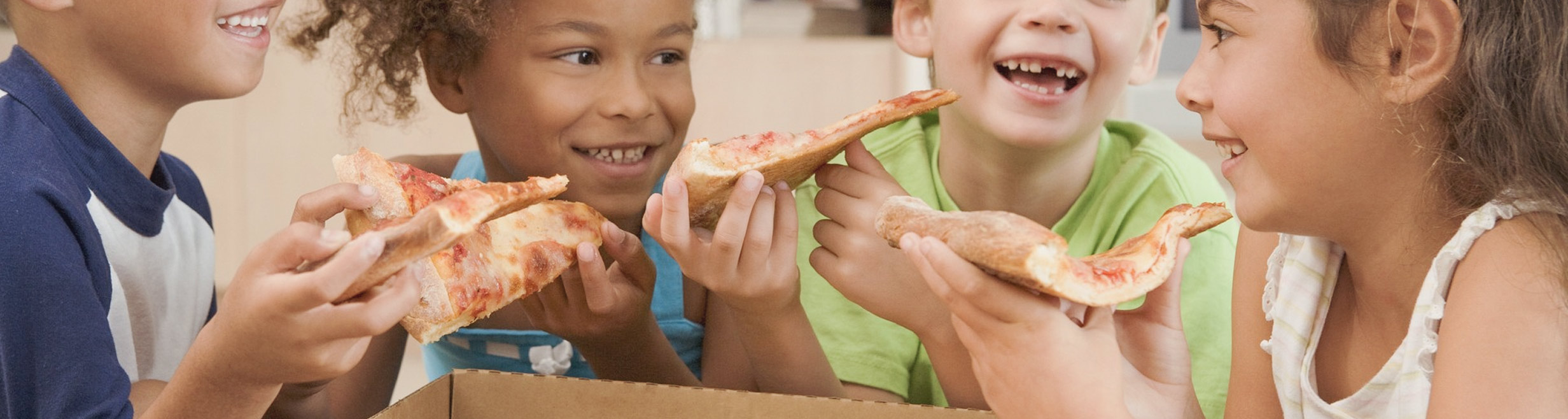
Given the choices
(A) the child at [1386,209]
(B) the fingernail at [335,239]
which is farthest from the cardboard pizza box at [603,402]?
(B) the fingernail at [335,239]

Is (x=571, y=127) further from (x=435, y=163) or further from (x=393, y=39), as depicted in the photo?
(x=435, y=163)

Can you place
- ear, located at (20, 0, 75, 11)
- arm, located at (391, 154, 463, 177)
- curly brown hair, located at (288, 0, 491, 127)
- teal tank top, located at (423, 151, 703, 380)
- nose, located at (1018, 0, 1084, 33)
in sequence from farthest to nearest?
arm, located at (391, 154, 463, 177) → teal tank top, located at (423, 151, 703, 380) → curly brown hair, located at (288, 0, 491, 127) → nose, located at (1018, 0, 1084, 33) → ear, located at (20, 0, 75, 11)

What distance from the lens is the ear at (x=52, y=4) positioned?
992mm

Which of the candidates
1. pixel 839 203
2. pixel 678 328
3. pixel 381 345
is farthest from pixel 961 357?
pixel 381 345

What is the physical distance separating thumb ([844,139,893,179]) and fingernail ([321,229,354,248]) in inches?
18.3

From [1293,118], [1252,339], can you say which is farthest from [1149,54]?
[1293,118]

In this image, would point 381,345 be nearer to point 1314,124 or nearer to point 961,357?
point 961,357

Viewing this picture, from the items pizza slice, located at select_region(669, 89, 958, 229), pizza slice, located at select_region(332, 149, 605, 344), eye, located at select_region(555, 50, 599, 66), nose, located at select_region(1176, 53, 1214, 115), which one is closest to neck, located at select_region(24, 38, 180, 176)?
pizza slice, located at select_region(332, 149, 605, 344)

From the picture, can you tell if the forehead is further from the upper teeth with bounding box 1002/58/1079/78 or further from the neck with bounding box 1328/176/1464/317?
the neck with bounding box 1328/176/1464/317

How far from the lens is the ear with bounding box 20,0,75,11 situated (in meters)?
0.99

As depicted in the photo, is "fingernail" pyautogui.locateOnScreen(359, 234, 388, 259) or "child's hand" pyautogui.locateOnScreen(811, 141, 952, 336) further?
"child's hand" pyautogui.locateOnScreen(811, 141, 952, 336)

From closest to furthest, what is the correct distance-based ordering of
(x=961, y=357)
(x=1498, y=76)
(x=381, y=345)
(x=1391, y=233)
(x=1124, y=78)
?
(x=1498, y=76)
(x=1391, y=233)
(x=961, y=357)
(x=1124, y=78)
(x=381, y=345)

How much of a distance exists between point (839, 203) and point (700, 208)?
0.41 feet

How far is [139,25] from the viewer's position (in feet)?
3.27
